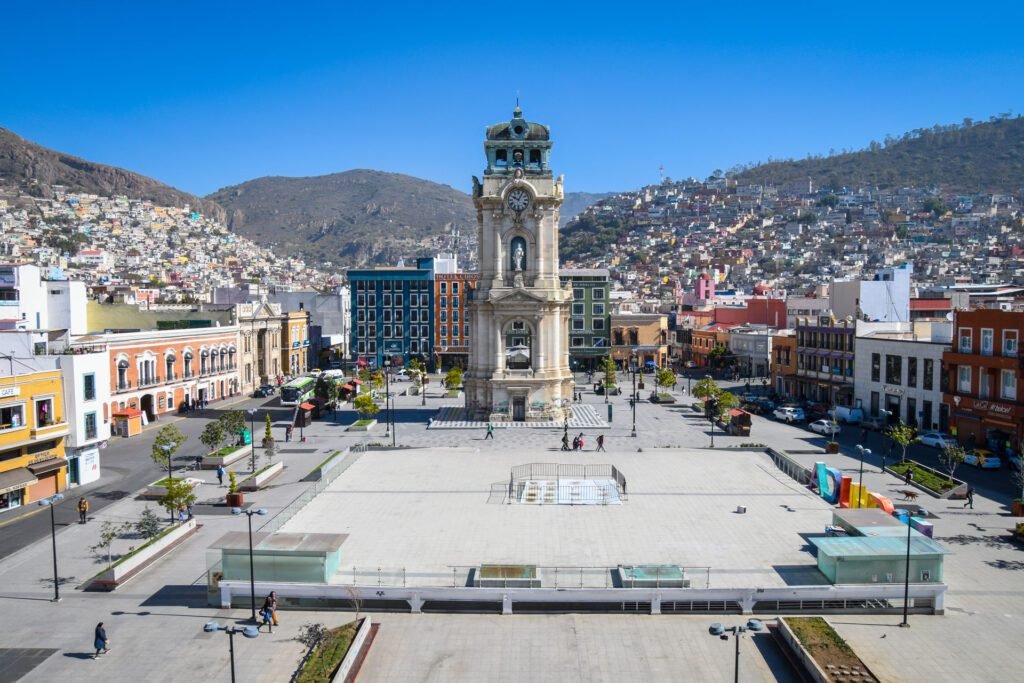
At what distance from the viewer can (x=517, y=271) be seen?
55531mm

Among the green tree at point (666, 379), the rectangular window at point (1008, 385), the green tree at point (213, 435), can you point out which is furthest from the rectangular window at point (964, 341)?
the green tree at point (213, 435)

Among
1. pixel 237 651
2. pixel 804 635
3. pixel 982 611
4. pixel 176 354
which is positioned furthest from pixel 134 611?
pixel 176 354

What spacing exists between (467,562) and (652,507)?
975cm

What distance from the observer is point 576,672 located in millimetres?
18703

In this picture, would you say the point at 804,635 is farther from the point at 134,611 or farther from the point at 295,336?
the point at 295,336

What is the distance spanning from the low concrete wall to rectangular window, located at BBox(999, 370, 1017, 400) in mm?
38638

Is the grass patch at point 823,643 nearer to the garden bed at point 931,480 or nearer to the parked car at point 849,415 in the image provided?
the garden bed at point 931,480

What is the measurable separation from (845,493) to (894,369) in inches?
1060

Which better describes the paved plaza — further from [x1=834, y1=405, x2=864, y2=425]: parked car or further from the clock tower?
[x1=834, y1=405, x2=864, y2=425]: parked car

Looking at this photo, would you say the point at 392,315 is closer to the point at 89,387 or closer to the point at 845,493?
the point at 89,387

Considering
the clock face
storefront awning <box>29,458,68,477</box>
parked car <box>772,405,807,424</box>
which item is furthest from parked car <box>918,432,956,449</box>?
storefront awning <box>29,458,68,477</box>

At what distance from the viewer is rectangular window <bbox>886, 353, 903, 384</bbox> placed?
5453 centimetres

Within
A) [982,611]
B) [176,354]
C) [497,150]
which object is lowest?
[982,611]

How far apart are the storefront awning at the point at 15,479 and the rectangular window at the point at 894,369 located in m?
51.9
